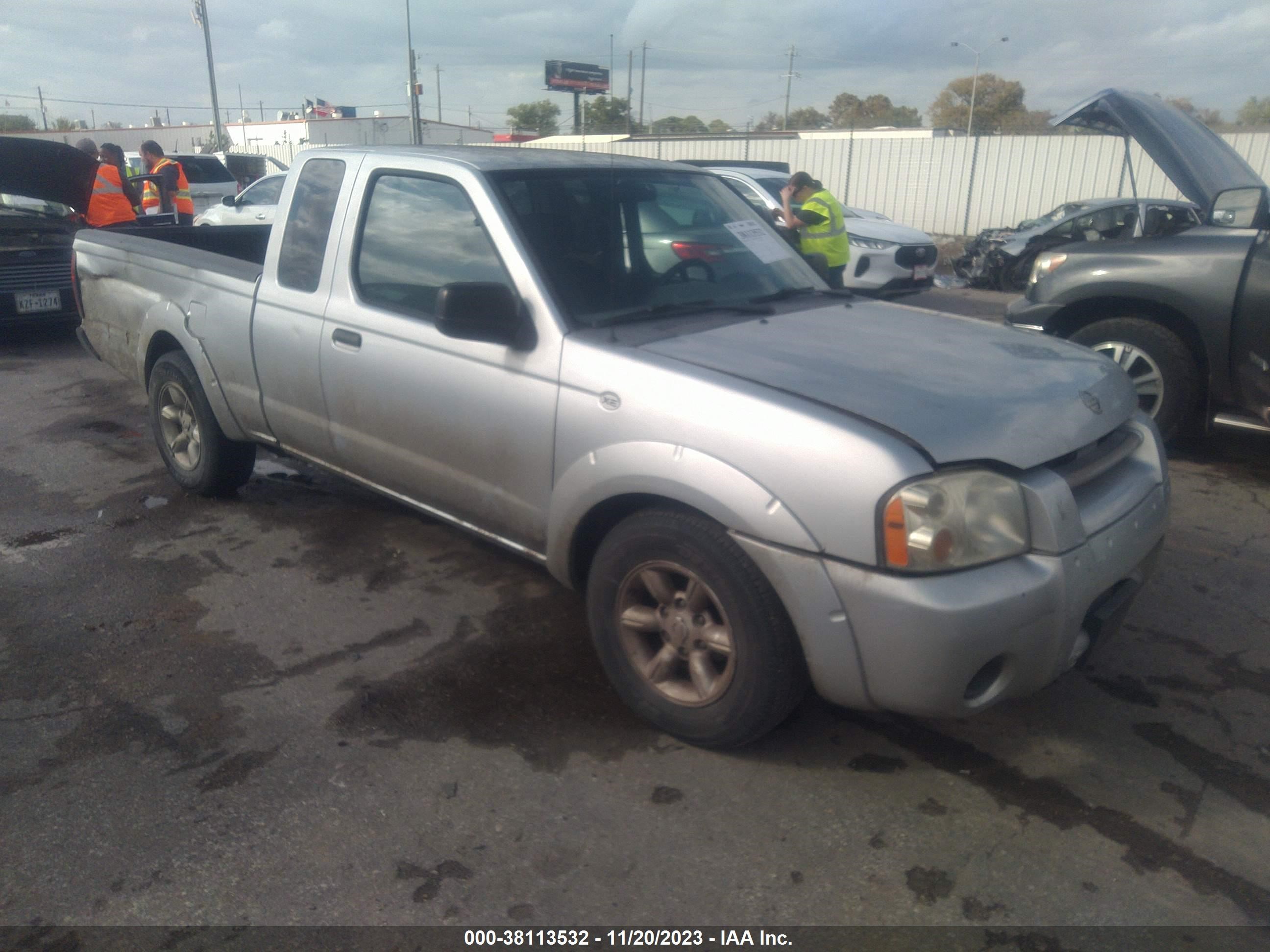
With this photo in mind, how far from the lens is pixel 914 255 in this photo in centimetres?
1224

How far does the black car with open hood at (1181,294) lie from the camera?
5.50 meters

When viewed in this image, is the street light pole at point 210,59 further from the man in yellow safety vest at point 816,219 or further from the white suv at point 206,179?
the man in yellow safety vest at point 816,219

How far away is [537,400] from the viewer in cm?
331

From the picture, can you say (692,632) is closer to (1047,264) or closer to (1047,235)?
(1047,264)

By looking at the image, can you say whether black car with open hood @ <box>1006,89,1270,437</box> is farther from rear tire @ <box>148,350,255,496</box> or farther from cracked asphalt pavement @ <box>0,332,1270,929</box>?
rear tire @ <box>148,350,255,496</box>

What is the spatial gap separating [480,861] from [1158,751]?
215 centimetres

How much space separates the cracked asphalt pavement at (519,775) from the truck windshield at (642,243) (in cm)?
138

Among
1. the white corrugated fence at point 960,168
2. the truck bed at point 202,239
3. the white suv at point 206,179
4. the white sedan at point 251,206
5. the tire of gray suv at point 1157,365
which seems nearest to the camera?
the truck bed at point 202,239

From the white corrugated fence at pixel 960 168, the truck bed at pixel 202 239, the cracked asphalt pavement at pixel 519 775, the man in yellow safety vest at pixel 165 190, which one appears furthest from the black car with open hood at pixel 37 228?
the white corrugated fence at pixel 960 168

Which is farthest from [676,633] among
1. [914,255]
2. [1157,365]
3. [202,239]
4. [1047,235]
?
[1047,235]

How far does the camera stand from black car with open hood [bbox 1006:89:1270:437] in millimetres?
5496

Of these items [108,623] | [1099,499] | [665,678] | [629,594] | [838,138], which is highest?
[838,138]

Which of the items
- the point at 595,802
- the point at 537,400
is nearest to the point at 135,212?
the point at 537,400

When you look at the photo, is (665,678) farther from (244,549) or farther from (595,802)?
(244,549)
